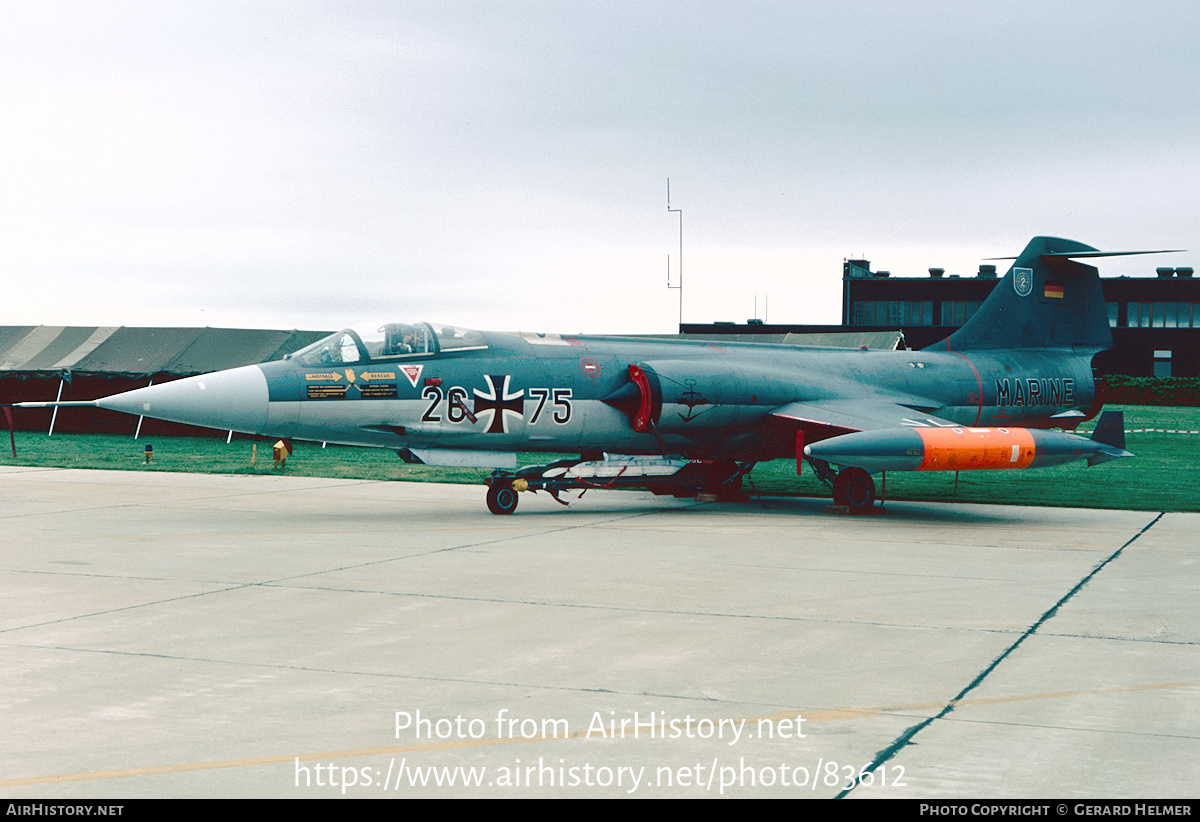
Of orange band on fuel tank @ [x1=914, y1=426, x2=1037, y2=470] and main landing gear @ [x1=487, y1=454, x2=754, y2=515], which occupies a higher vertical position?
orange band on fuel tank @ [x1=914, y1=426, x2=1037, y2=470]

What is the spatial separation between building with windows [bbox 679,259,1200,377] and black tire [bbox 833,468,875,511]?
55801 millimetres

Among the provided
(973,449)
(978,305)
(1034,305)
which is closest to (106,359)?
(1034,305)

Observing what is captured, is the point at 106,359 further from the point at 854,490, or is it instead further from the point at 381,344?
the point at 854,490

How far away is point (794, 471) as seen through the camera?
2564cm

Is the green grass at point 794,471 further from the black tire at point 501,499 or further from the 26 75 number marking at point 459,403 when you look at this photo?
the black tire at point 501,499

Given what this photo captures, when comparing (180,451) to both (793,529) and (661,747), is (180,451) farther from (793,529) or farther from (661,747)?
(661,747)

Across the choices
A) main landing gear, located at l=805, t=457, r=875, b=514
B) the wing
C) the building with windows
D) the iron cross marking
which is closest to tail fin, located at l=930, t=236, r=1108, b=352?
the wing

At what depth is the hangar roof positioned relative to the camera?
32781 mm

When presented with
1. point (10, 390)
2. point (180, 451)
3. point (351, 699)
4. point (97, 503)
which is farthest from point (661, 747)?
point (10, 390)

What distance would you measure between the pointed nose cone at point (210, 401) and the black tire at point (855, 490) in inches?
320

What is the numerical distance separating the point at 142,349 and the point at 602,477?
22421mm

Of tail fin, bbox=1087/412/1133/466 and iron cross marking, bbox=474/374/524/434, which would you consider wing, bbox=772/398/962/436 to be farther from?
iron cross marking, bbox=474/374/524/434

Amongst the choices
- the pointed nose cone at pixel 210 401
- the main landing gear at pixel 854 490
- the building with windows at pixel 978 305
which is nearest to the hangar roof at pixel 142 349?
the pointed nose cone at pixel 210 401

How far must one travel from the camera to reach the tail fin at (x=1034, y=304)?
20484mm
